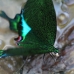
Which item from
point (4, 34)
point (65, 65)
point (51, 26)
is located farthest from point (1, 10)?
point (65, 65)

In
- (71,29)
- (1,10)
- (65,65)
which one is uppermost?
(1,10)

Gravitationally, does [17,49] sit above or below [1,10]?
below

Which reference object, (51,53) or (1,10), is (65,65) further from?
(1,10)

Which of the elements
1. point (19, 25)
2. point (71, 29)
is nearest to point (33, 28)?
point (19, 25)

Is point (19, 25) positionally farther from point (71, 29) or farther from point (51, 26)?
point (71, 29)

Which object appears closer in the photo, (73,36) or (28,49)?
(28,49)

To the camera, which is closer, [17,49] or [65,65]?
[17,49]
